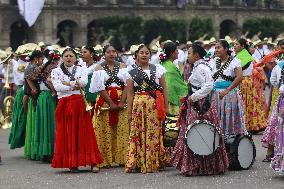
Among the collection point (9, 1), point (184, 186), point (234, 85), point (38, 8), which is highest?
point (9, 1)

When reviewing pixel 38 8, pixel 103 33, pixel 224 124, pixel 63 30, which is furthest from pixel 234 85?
pixel 63 30

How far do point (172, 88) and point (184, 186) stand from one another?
12.8 ft

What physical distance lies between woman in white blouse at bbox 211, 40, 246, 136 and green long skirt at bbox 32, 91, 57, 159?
250 centimetres

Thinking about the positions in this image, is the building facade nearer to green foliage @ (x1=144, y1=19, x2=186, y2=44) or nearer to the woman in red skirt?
green foliage @ (x1=144, y1=19, x2=186, y2=44)

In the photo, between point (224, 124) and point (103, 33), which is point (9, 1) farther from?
point (224, 124)

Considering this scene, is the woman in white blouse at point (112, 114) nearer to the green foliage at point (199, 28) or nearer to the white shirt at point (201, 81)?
the white shirt at point (201, 81)

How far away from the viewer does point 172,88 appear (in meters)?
14.1

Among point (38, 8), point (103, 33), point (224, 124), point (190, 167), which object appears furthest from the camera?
point (103, 33)

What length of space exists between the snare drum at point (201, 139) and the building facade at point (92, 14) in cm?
3948

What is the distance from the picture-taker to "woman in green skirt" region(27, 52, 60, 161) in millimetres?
13055

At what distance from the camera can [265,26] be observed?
6100 cm

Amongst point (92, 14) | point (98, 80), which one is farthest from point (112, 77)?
point (92, 14)

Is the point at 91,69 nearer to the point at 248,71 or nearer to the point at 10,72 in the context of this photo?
the point at 248,71

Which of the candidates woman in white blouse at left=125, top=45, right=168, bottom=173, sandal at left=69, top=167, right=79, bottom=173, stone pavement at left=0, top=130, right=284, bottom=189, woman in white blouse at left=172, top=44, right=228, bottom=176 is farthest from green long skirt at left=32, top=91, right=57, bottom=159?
woman in white blouse at left=172, top=44, right=228, bottom=176
